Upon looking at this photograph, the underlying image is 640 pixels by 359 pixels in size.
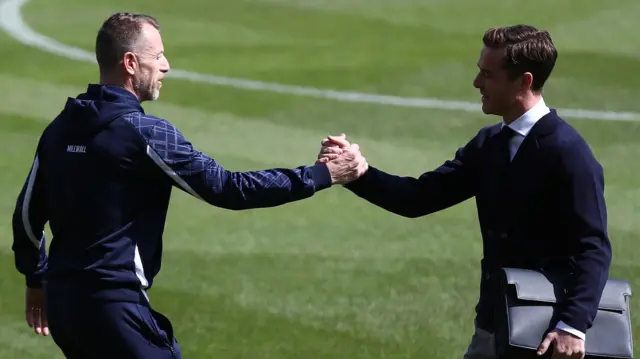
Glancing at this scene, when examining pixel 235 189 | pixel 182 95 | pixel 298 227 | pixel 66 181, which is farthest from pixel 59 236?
pixel 182 95

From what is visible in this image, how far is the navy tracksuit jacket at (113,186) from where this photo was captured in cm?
477

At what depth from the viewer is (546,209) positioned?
4910 millimetres

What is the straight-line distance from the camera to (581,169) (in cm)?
477

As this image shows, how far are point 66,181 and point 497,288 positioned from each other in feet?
5.87

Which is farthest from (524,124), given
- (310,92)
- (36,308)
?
(310,92)

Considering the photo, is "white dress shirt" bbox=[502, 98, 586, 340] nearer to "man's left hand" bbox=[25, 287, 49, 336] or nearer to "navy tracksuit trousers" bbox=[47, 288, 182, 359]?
"navy tracksuit trousers" bbox=[47, 288, 182, 359]

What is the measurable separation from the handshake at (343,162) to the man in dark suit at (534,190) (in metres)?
0.51

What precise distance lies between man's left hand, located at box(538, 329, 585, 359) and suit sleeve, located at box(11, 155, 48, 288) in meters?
2.13

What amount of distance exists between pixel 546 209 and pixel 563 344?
580 millimetres

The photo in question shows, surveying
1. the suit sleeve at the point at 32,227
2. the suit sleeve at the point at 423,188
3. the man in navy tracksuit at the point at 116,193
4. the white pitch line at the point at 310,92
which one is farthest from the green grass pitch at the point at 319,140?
the man in navy tracksuit at the point at 116,193

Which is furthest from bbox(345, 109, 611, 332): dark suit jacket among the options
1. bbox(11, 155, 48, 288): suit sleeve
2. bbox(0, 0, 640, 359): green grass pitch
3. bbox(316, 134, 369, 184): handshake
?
bbox(0, 0, 640, 359): green grass pitch

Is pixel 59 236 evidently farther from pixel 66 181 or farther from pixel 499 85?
pixel 499 85

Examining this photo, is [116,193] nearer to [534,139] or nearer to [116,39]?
[116,39]

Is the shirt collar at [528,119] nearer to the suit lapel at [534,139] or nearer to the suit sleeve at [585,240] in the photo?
the suit lapel at [534,139]
